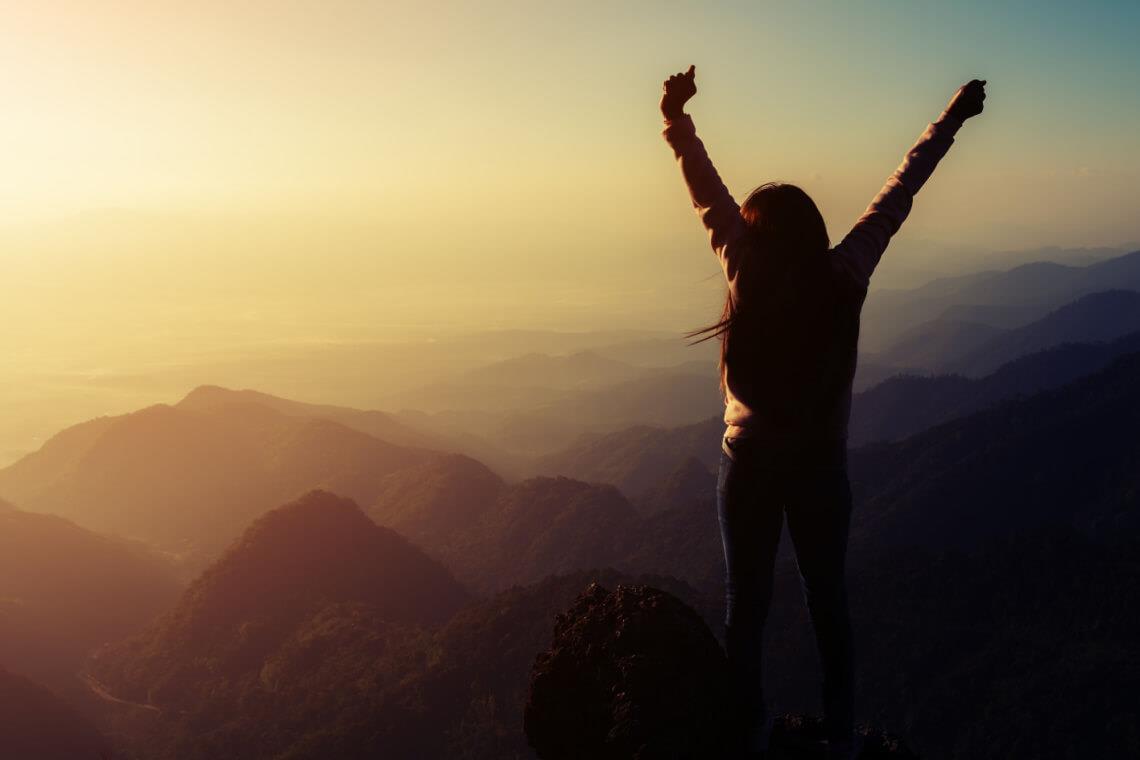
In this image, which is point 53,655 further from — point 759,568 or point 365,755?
point 759,568

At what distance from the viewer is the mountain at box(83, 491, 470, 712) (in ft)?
222

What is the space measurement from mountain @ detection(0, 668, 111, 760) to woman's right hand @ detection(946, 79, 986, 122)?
6474cm

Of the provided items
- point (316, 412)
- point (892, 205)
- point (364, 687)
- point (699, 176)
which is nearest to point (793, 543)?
point (892, 205)

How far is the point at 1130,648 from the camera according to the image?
45.3 m

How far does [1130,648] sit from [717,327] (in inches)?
2091

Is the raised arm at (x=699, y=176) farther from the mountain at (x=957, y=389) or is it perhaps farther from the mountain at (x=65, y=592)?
the mountain at (x=957, y=389)

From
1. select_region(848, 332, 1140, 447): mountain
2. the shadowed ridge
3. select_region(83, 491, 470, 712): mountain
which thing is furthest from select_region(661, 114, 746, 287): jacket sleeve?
select_region(848, 332, 1140, 447): mountain

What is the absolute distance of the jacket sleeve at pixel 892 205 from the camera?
4.66 m

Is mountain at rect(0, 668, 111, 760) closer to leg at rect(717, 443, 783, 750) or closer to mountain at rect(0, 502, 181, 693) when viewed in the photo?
mountain at rect(0, 502, 181, 693)

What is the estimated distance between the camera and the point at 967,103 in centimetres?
484

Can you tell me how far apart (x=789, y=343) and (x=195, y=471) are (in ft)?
476

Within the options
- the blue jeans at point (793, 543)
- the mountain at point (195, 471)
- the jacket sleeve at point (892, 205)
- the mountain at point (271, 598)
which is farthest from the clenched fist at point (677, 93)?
the mountain at point (195, 471)

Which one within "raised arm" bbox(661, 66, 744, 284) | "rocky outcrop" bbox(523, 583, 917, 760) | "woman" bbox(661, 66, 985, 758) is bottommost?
"rocky outcrop" bbox(523, 583, 917, 760)

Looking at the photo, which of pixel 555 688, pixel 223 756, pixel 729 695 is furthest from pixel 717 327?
pixel 223 756
